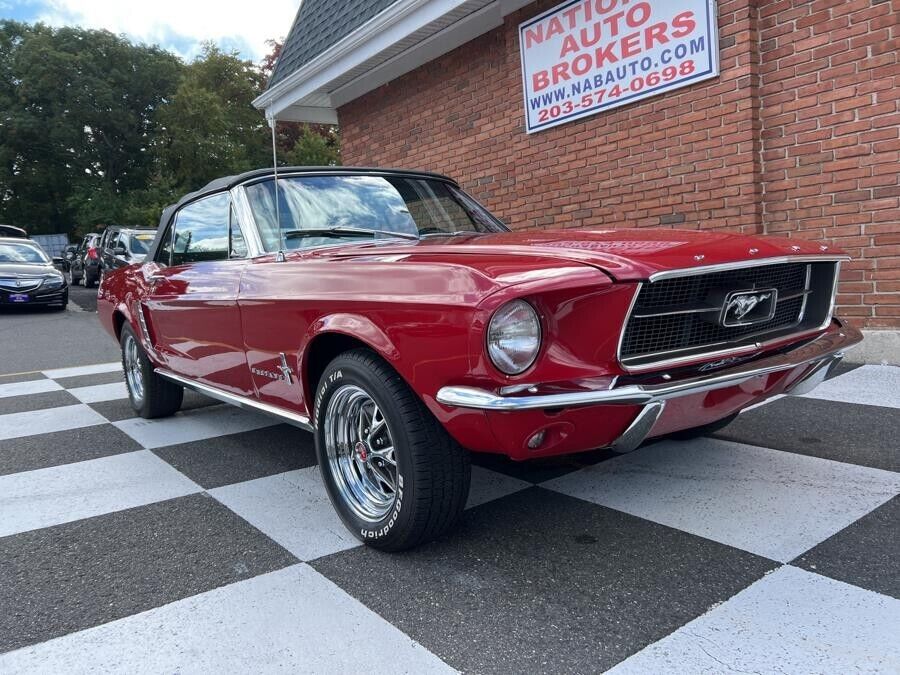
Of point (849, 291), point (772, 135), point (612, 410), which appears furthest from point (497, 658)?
point (772, 135)

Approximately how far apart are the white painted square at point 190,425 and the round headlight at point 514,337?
2.66 m

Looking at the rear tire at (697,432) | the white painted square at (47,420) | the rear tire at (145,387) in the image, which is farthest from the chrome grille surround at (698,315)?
the white painted square at (47,420)

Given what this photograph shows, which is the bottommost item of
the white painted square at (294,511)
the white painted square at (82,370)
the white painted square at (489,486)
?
the white painted square at (489,486)

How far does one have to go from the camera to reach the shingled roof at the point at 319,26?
8.09 metres

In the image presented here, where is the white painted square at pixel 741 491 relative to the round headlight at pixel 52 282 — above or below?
below

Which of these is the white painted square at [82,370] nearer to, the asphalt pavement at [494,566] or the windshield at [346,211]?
the asphalt pavement at [494,566]

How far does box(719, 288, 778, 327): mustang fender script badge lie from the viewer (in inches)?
90.0

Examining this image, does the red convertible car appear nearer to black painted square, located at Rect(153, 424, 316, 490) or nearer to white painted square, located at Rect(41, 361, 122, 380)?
black painted square, located at Rect(153, 424, 316, 490)

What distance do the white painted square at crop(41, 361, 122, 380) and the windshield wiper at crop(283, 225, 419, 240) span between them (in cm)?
438

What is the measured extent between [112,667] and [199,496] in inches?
50.1

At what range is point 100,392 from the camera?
5.60m

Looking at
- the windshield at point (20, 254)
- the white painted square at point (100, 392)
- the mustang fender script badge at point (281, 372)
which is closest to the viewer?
the mustang fender script badge at point (281, 372)

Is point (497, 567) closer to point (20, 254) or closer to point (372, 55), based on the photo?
point (372, 55)

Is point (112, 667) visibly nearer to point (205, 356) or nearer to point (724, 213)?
point (205, 356)
